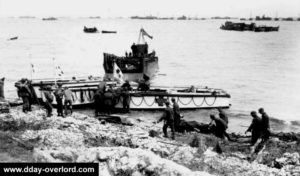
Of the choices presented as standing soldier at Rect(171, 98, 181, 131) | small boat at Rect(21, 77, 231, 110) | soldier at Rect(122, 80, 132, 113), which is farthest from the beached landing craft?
standing soldier at Rect(171, 98, 181, 131)

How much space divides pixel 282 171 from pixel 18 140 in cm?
769

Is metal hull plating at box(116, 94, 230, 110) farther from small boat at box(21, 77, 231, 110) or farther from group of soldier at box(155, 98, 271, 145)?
group of soldier at box(155, 98, 271, 145)

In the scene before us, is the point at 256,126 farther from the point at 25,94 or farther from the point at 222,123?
the point at 25,94

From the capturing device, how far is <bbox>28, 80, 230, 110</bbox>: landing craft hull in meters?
21.1

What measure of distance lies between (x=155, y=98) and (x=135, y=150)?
453 inches

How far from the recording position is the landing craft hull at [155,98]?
21116 mm

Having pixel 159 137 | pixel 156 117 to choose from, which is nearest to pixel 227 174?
pixel 159 137

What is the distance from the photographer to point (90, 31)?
458ft

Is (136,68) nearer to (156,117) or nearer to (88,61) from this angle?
(156,117)

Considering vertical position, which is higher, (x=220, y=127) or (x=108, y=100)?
(x=108, y=100)

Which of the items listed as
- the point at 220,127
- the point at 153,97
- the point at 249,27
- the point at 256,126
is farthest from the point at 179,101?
the point at 249,27

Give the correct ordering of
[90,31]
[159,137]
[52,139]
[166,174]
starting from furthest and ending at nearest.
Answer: [90,31], [159,137], [52,139], [166,174]

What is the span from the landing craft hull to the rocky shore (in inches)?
204

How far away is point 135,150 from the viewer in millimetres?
9758
